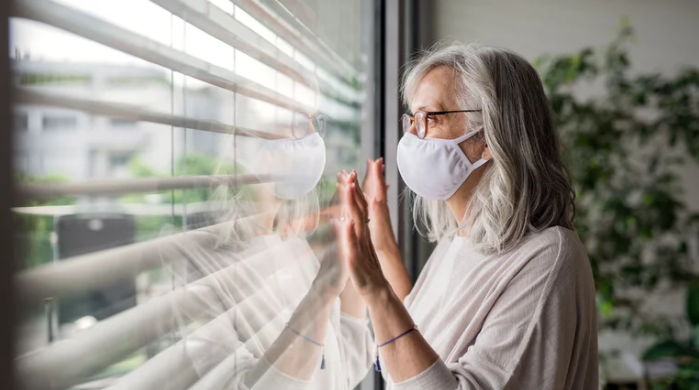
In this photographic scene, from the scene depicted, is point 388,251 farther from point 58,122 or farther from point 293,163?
point 58,122

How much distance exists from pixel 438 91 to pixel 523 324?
0.54 m

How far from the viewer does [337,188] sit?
1.44 m

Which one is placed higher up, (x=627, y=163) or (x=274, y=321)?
(x=627, y=163)

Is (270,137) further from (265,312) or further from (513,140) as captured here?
(513,140)

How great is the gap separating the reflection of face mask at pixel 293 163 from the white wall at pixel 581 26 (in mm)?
2002

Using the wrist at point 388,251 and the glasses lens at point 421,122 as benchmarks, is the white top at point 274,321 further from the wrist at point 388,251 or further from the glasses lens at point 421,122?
the glasses lens at point 421,122

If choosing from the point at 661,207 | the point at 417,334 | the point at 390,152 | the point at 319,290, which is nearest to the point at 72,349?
the point at 417,334

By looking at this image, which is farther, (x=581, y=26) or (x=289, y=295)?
(x=581, y=26)

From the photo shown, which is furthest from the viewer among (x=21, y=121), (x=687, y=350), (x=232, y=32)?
(x=687, y=350)

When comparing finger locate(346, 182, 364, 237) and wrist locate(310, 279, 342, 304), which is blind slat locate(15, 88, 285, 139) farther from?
wrist locate(310, 279, 342, 304)

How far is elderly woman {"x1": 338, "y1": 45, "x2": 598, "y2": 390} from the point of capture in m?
1.08

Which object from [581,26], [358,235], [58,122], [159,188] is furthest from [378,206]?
[581,26]

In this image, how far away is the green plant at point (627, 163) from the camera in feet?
9.66

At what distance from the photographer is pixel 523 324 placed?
1.08 meters
